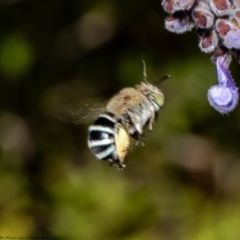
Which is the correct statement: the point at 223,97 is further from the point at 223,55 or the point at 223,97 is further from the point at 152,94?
the point at 152,94

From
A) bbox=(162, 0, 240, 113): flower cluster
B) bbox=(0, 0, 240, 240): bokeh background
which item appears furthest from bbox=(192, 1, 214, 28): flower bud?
bbox=(0, 0, 240, 240): bokeh background

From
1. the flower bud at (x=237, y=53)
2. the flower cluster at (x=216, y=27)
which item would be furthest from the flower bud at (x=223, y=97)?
the flower bud at (x=237, y=53)

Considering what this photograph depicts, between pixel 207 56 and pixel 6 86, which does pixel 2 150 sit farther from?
pixel 207 56

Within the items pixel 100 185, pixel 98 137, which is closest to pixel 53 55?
pixel 100 185

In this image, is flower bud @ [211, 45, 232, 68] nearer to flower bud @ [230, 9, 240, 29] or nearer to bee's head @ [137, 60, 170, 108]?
flower bud @ [230, 9, 240, 29]

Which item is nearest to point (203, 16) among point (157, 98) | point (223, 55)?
point (223, 55)
